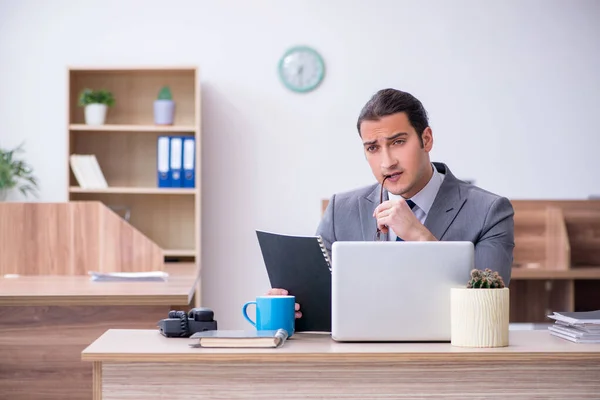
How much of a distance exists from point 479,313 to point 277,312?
48cm

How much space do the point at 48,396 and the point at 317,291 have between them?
4.78ft

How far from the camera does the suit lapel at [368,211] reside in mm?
2512

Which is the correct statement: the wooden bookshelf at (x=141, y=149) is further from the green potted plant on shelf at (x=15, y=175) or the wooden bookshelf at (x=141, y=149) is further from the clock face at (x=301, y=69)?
the clock face at (x=301, y=69)

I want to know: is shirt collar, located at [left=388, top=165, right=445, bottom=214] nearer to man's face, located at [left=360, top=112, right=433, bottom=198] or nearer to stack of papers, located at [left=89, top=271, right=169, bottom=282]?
man's face, located at [left=360, top=112, right=433, bottom=198]

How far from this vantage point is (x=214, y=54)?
508 cm

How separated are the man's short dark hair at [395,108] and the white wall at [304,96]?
106 inches

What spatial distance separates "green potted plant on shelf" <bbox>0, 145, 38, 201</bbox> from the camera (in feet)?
15.8

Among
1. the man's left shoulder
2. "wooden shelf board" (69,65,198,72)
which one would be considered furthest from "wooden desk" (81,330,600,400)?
"wooden shelf board" (69,65,198,72)

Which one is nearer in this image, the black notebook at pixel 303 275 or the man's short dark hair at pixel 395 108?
the black notebook at pixel 303 275

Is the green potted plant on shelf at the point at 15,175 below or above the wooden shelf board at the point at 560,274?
above

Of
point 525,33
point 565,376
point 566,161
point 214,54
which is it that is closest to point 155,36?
point 214,54

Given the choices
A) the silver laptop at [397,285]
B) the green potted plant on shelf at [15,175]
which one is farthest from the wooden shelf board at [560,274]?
the green potted plant on shelf at [15,175]

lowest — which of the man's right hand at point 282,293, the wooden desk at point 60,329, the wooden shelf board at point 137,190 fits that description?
the wooden desk at point 60,329

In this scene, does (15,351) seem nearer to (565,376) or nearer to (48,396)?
(48,396)
